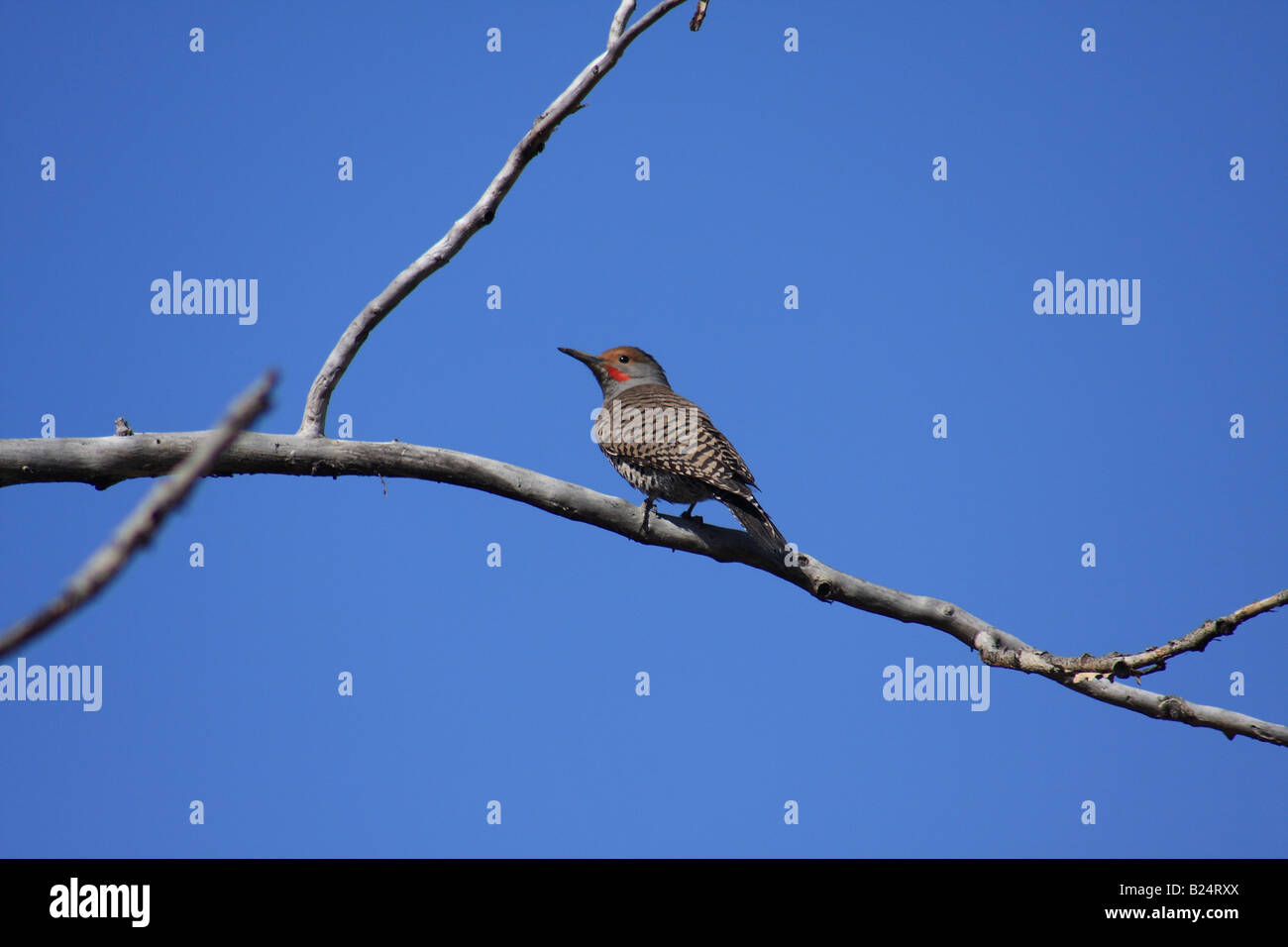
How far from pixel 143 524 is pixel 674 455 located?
18.1ft

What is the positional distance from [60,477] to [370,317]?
151 centimetres

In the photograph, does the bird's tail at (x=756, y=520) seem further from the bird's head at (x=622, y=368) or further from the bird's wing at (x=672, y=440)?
the bird's head at (x=622, y=368)

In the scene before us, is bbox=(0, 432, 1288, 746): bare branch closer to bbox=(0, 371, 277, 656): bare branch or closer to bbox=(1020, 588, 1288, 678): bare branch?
bbox=(1020, 588, 1288, 678): bare branch

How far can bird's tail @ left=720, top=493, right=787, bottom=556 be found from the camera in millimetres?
5551

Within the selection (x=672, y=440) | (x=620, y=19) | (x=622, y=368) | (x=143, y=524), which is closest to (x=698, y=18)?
(x=620, y=19)

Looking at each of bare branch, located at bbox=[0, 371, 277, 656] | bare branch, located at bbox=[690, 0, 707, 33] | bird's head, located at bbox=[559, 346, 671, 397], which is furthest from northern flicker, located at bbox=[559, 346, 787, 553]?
bare branch, located at bbox=[0, 371, 277, 656]

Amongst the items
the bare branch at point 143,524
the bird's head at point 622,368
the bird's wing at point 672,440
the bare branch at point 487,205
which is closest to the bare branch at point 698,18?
the bare branch at point 487,205

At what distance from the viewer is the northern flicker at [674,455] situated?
581 centimetres

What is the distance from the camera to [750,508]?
576cm

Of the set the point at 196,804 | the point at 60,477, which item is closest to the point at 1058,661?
the point at 60,477

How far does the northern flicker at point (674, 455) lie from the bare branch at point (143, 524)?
4825 mm

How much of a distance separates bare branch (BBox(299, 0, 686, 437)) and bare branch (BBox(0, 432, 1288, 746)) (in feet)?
0.81

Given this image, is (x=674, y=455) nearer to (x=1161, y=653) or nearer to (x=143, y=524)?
(x=1161, y=653)
